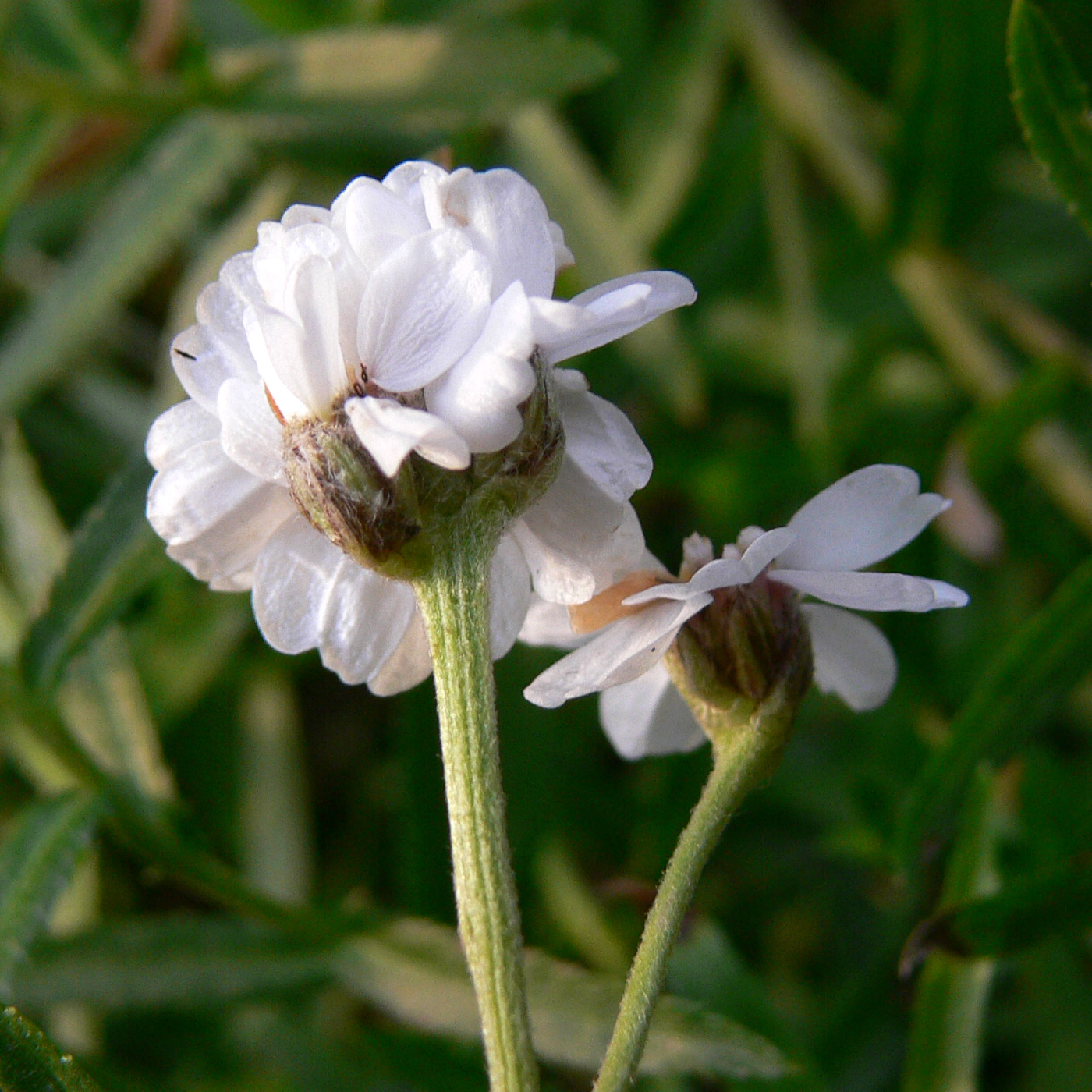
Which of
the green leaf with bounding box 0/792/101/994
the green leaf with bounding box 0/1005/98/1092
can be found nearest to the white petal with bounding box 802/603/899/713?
the green leaf with bounding box 0/1005/98/1092

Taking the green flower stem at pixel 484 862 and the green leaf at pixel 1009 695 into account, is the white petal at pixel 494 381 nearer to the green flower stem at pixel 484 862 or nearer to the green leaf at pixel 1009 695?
the green flower stem at pixel 484 862

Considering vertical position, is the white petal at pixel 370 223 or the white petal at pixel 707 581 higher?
the white petal at pixel 370 223

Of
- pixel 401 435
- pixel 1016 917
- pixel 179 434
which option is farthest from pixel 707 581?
pixel 1016 917

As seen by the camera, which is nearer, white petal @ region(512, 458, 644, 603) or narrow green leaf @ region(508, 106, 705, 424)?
white petal @ region(512, 458, 644, 603)

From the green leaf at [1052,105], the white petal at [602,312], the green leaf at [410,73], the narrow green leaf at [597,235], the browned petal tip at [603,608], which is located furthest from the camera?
the narrow green leaf at [597,235]

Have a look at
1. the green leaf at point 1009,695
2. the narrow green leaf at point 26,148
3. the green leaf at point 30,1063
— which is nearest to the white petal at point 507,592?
the green leaf at point 30,1063

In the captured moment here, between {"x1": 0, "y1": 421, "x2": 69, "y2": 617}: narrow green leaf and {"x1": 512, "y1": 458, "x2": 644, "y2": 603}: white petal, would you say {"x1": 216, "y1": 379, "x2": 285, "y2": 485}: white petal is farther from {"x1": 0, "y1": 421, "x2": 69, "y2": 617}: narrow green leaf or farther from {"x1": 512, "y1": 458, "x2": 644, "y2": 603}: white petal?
{"x1": 0, "y1": 421, "x2": 69, "y2": 617}: narrow green leaf
